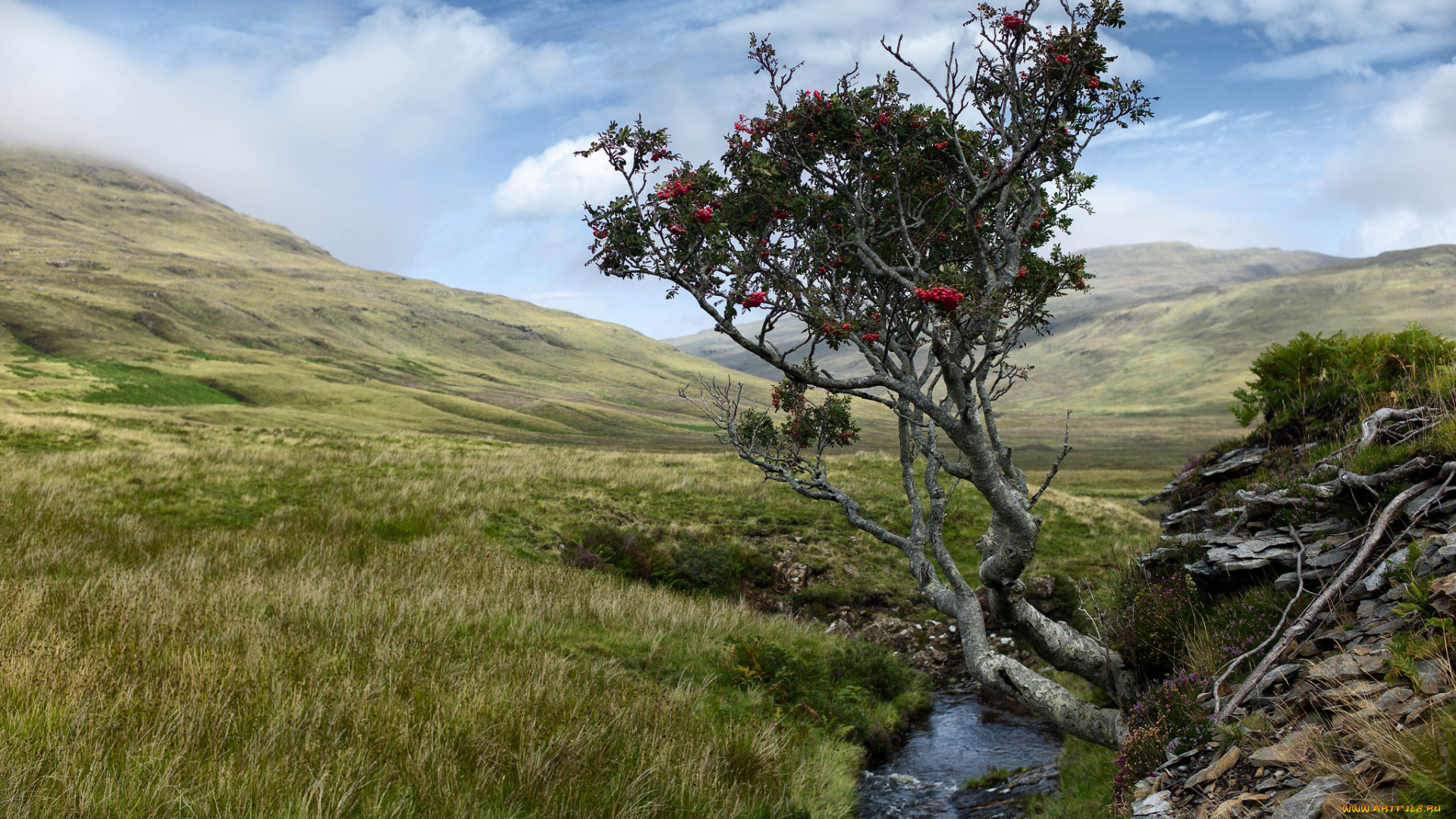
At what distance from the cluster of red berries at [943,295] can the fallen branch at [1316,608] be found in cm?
389

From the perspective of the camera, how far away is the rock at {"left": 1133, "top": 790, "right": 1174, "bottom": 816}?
449 cm

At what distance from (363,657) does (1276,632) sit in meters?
8.67

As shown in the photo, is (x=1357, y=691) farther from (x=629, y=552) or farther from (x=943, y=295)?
(x=629, y=552)

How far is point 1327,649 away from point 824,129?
8.55 m

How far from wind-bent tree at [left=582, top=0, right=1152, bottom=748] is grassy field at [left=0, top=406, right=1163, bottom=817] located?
138 inches

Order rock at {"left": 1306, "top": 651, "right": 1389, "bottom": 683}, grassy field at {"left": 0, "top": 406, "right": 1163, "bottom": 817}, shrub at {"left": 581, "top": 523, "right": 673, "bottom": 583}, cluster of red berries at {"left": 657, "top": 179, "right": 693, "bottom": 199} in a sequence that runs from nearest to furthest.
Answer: rock at {"left": 1306, "top": 651, "right": 1389, "bottom": 683}
grassy field at {"left": 0, "top": 406, "right": 1163, "bottom": 817}
cluster of red berries at {"left": 657, "top": 179, "right": 693, "bottom": 199}
shrub at {"left": 581, "top": 523, "right": 673, "bottom": 583}

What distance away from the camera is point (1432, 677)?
12.1 feet

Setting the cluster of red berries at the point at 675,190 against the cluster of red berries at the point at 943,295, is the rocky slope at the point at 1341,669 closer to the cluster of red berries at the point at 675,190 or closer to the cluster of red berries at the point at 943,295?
the cluster of red berries at the point at 943,295

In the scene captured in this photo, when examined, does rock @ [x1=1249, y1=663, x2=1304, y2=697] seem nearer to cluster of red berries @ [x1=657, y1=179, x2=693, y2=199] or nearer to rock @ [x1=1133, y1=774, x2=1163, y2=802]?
rock @ [x1=1133, y1=774, x2=1163, y2=802]

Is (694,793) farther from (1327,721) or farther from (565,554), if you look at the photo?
(565,554)

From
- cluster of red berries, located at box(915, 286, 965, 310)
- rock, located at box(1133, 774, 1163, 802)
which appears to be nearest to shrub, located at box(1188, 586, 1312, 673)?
rock, located at box(1133, 774, 1163, 802)

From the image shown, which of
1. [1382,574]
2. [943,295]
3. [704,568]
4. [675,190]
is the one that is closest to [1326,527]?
[1382,574]

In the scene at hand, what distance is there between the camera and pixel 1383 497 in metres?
5.84

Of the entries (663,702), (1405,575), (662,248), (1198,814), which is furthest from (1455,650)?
(662,248)
